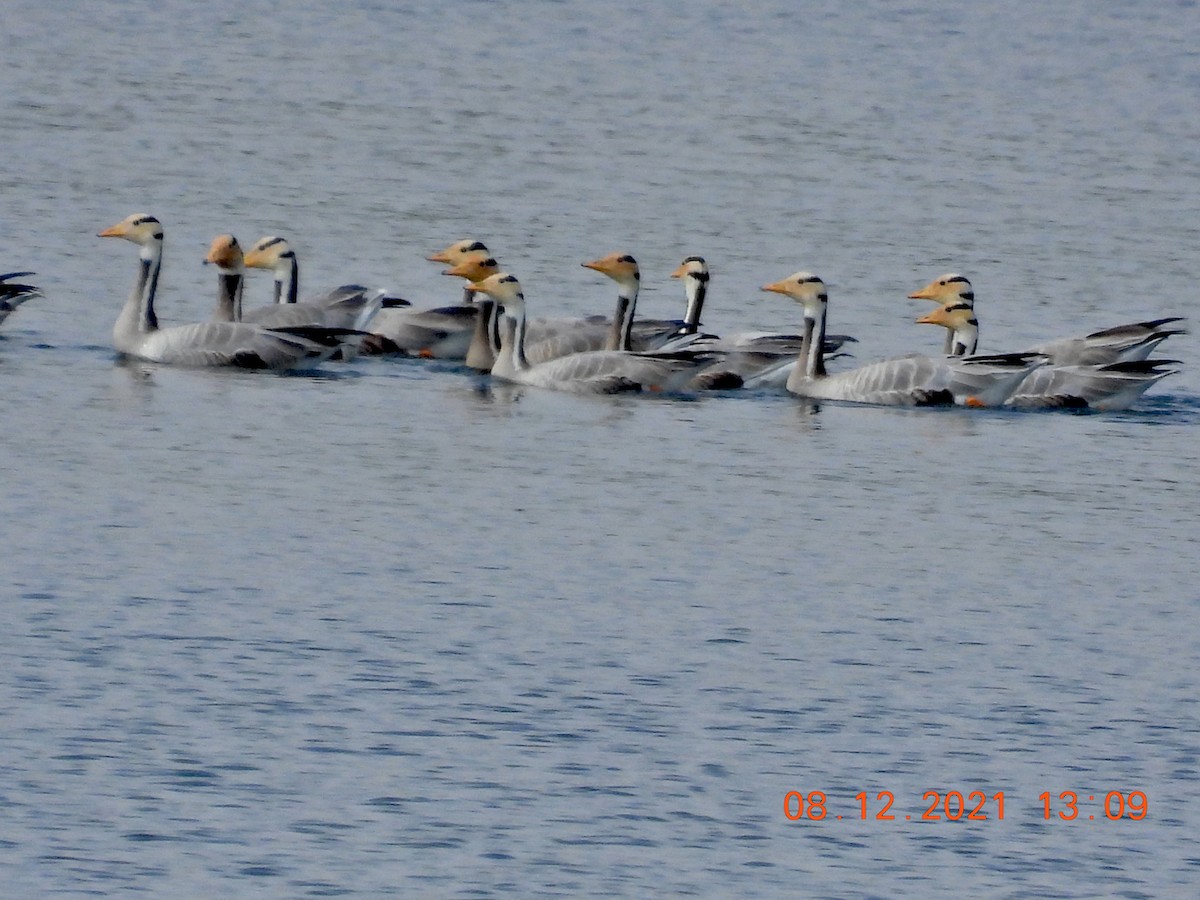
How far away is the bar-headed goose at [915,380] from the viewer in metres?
22.5

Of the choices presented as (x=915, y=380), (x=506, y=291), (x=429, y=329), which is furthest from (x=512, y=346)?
(x=915, y=380)

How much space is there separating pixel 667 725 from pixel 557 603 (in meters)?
2.12

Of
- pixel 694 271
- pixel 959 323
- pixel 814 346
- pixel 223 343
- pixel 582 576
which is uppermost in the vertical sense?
pixel 694 271

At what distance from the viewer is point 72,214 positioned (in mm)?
30375

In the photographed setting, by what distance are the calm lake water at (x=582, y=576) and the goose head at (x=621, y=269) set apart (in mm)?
1593

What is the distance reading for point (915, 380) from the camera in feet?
74.8

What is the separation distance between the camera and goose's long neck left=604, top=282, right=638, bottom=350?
Result: 2416 cm

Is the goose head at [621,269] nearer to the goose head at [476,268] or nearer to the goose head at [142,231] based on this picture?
the goose head at [476,268]

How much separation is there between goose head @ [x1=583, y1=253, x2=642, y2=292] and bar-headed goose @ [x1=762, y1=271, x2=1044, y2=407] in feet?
5.54

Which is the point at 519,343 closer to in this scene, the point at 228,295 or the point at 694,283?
the point at 694,283

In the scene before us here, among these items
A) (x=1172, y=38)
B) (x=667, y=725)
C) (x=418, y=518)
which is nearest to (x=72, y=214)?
(x=418, y=518)

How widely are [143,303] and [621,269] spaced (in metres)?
4.16

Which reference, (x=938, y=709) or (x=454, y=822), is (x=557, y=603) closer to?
(x=938, y=709)

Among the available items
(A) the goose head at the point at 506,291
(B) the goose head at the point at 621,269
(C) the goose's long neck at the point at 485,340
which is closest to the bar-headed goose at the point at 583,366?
(A) the goose head at the point at 506,291
